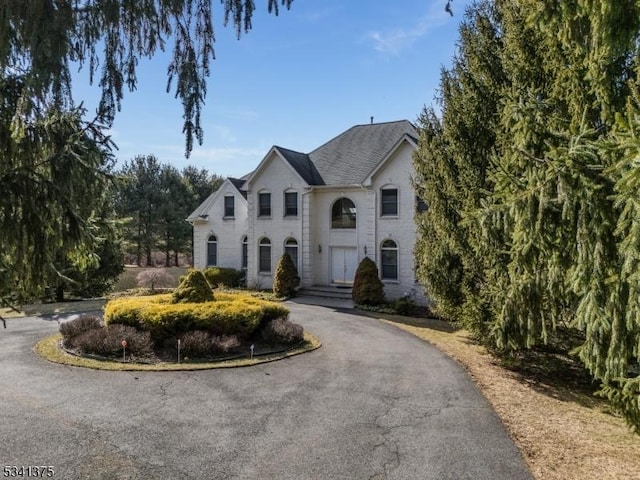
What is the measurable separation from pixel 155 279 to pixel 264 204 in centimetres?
834

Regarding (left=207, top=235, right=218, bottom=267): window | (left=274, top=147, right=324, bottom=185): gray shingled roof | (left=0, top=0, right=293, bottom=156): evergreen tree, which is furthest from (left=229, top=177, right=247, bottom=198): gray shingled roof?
(left=0, top=0, right=293, bottom=156): evergreen tree

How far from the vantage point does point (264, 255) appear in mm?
25859

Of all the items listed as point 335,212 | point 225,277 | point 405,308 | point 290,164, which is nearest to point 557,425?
point 405,308

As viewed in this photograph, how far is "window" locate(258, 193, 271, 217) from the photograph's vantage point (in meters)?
25.7

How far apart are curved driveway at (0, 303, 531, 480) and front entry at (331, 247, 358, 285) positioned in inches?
491

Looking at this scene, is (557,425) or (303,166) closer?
(557,425)

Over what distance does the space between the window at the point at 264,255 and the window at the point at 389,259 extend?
717cm

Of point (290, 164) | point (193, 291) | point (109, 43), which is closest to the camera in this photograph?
point (109, 43)

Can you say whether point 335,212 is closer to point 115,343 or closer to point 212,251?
point 212,251

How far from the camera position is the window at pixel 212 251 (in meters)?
29.1

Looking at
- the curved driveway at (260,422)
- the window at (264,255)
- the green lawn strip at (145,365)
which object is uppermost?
the window at (264,255)

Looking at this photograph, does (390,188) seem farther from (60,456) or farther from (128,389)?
(60,456)

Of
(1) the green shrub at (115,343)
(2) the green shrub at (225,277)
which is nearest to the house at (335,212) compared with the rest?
(2) the green shrub at (225,277)

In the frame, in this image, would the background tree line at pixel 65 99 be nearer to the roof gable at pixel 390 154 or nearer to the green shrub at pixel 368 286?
the green shrub at pixel 368 286
